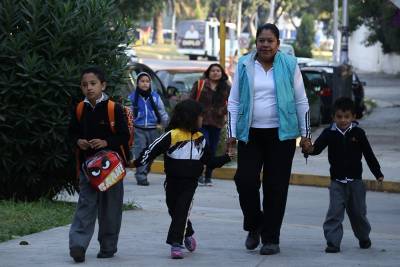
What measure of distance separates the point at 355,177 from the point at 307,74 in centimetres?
1804

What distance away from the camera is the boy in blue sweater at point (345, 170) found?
843cm

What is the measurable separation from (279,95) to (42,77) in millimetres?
2854

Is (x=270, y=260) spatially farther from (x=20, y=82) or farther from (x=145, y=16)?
(x=145, y=16)

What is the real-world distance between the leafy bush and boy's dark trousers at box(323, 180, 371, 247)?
2910 mm

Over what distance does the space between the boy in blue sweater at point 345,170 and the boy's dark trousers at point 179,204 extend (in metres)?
1.18

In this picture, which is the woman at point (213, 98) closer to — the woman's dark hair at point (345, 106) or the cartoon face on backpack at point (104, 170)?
the woman's dark hair at point (345, 106)

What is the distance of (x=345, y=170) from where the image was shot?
8.45 meters

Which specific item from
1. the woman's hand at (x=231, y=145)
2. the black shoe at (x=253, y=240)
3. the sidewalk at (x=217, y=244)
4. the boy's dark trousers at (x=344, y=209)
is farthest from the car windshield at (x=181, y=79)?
the woman's hand at (x=231, y=145)

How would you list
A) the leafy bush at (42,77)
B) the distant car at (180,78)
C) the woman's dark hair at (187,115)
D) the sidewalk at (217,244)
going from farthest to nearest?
the distant car at (180,78), the leafy bush at (42,77), the woman's dark hair at (187,115), the sidewalk at (217,244)

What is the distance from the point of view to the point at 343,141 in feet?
27.9

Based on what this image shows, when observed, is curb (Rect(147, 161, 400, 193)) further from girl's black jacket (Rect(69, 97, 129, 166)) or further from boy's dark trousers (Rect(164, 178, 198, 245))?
girl's black jacket (Rect(69, 97, 129, 166))

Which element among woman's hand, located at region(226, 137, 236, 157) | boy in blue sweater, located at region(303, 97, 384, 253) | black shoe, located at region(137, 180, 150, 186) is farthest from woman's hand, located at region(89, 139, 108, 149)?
black shoe, located at region(137, 180, 150, 186)

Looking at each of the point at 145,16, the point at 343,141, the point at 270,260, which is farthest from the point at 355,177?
the point at 145,16

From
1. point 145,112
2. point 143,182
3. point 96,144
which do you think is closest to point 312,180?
point 143,182
